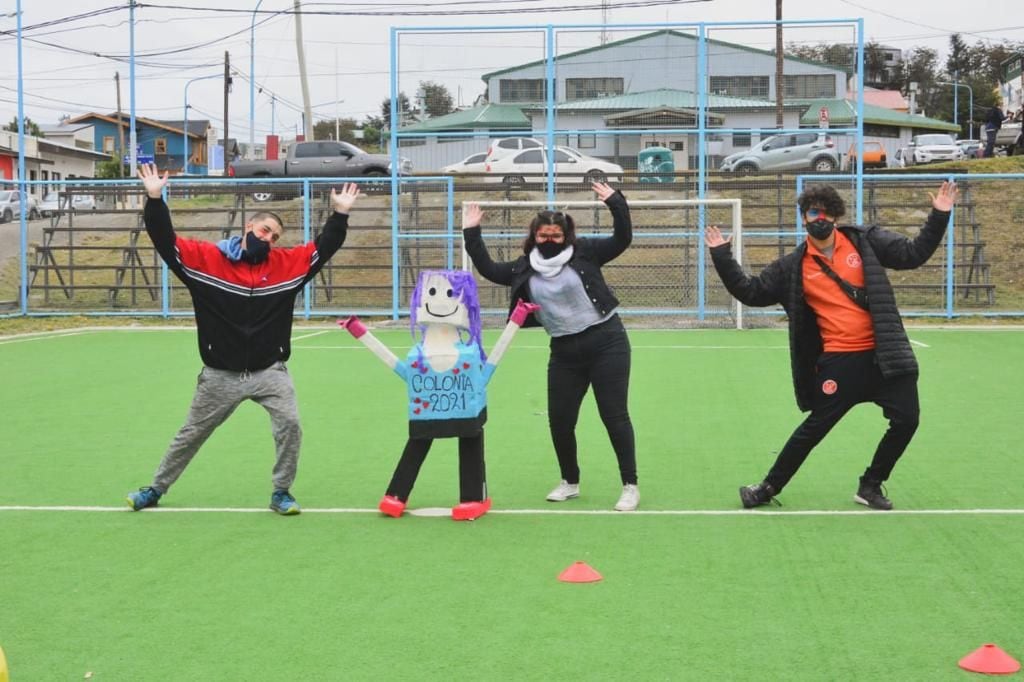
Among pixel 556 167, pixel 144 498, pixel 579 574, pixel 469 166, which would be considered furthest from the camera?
pixel 469 166

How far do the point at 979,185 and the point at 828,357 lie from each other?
25490 mm

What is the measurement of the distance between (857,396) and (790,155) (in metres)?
20.7

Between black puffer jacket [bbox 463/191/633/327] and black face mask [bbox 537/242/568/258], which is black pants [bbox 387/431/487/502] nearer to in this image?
black puffer jacket [bbox 463/191/633/327]

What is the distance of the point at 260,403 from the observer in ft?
25.7

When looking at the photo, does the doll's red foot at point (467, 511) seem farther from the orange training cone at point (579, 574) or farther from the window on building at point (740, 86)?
the window on building at point (740, 86)

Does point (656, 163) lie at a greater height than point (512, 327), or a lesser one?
greater

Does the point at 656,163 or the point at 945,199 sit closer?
the point at 945,199

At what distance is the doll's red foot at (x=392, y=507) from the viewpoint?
771 centimetres

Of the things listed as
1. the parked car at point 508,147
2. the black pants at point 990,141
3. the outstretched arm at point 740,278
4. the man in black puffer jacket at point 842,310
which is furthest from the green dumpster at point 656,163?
the black pants at point 990,141

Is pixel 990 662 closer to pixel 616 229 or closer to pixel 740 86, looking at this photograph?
pixel 616 229

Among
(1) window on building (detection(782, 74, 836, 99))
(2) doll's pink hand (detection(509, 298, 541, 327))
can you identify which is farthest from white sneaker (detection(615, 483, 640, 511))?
(1) window on building (detection(782, 74, 836, 99))

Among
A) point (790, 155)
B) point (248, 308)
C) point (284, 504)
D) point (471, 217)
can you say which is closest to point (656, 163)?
point (790, 155)

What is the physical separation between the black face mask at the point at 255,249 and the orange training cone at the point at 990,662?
437 centimetres

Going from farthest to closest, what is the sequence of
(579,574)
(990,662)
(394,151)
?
(394,151) < (579,574) < (990,662)
